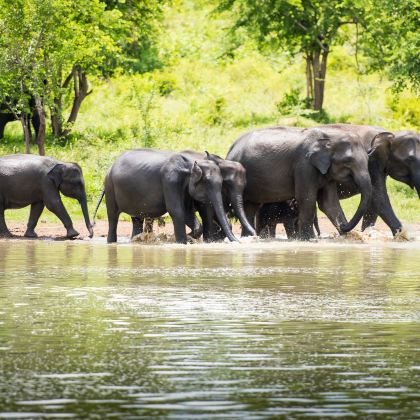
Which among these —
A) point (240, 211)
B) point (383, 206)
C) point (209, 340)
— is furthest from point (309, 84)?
point (209, 340)

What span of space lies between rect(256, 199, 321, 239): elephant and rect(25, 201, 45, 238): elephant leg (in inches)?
158

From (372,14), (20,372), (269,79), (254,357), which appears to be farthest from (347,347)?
(269,79)

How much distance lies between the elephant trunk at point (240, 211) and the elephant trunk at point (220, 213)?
50 cm

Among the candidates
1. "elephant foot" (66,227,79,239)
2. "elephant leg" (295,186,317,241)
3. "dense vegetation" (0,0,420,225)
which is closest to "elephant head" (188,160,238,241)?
"elephant leg" (295,186,317,241)

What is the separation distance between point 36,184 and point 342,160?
18.9 feet

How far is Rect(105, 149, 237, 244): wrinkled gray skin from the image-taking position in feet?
75.7

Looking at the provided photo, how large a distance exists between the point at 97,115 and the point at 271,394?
34.7 metres

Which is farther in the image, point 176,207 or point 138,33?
point 138,33

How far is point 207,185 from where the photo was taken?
23.1 meters

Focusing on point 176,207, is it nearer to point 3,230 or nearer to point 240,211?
point 240,211

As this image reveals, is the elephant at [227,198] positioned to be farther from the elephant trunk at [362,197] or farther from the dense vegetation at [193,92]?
the dense vegetation at [193,92]

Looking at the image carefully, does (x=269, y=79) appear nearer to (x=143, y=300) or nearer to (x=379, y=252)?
(x=379, y=252)

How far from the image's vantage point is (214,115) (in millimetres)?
42969

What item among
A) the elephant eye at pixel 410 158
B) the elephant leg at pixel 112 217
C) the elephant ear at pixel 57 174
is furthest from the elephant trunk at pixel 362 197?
the elephant ear at pixel 57 174
